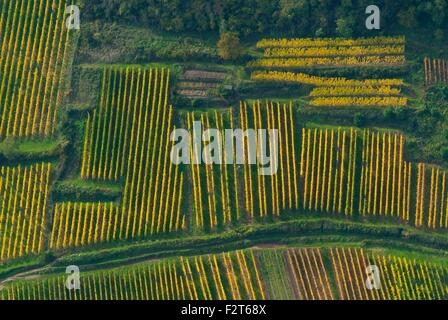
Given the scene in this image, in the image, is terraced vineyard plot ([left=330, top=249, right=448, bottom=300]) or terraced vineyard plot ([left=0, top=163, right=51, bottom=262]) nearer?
terraced vineyard plot ([left=330, top=249, right=448, bottom=300])

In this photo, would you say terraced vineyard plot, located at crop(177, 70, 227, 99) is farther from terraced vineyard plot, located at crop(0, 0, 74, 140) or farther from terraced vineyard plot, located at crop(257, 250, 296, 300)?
terraced vineyard plot, located at crop(257, 250, 296, 300)

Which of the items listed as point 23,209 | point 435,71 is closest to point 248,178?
point 435,71

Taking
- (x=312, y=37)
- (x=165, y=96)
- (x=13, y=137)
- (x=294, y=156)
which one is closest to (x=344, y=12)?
(x=312, y=37)

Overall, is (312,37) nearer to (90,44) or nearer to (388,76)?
(388,76)

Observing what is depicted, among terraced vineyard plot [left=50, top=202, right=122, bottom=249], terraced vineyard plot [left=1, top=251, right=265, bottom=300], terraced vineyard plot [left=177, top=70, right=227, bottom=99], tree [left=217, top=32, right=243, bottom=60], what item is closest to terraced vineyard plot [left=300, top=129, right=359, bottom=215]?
terraced vineyard plot [left=1, top=251, right=265, bottom=300]

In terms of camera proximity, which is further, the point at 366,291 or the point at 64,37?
the point at 64,37
